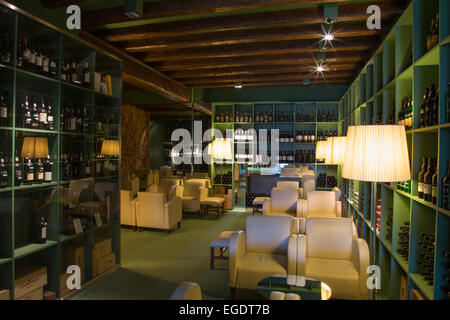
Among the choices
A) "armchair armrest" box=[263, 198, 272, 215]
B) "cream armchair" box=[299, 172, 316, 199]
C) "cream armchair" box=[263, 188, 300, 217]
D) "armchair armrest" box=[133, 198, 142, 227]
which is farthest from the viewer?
"cream armchair" box=[299, 172, 316, 199]

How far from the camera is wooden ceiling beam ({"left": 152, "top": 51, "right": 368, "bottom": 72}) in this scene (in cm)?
579

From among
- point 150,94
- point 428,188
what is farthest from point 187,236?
point 150,94

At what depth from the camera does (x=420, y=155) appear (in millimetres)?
2691

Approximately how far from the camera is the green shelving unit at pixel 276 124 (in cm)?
899

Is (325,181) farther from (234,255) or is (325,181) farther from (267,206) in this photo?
(234,255)

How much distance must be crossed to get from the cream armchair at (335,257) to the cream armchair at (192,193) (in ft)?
14.6

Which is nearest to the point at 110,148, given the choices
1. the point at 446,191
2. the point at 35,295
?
the point at 35,295

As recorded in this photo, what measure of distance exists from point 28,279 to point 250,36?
3986mm

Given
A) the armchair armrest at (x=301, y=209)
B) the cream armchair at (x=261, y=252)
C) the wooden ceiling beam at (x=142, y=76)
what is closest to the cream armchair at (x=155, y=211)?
the wooden ceiling beam at (x=142, y=76)

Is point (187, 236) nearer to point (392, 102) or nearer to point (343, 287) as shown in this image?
point (343, 287)

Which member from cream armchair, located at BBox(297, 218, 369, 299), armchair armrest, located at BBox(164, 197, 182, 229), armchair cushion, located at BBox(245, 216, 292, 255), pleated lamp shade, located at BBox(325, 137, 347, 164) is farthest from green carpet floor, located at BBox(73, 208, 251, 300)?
pleated lamp shade, located at BBox(325, 137, 347, 164)

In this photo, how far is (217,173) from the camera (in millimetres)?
9617

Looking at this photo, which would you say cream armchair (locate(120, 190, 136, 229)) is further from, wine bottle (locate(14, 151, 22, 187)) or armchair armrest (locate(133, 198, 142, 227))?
wine bottle (locate(14, 151, 22, 187))

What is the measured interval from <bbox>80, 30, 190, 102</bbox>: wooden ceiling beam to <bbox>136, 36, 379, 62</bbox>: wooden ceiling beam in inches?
13.4
